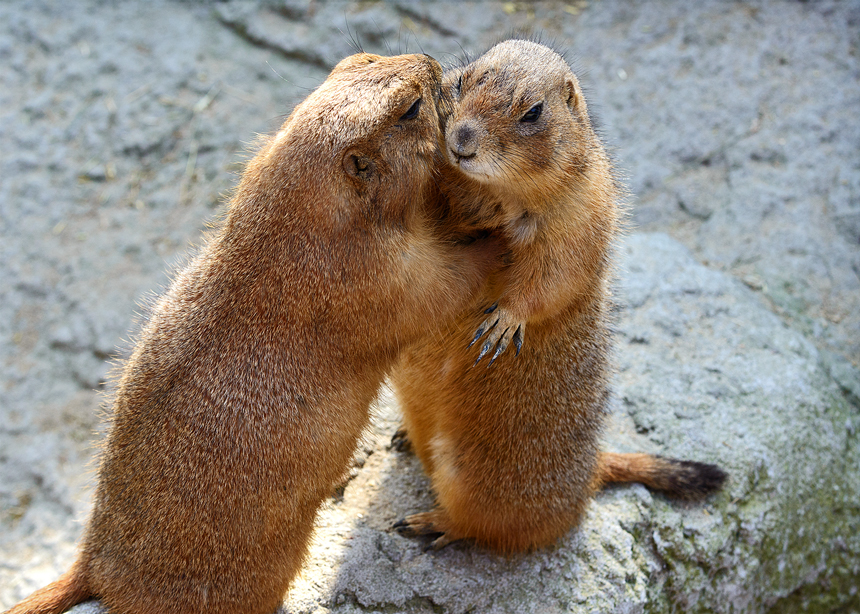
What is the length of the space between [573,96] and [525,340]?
1.24m

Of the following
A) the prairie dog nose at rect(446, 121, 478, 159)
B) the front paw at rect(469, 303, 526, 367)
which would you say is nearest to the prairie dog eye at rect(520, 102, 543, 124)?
the prairie dog nose at rect(446, 121, 478, 159)

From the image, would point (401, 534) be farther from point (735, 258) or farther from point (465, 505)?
point (735, 258)

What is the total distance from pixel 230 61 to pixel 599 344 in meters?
6.40

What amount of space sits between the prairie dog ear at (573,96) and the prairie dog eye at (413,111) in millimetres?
745

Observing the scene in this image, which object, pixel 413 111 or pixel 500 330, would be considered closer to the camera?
pixel 413 111

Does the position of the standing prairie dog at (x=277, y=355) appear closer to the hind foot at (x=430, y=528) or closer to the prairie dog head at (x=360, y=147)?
the prairie dog head at (x=360, y=147)

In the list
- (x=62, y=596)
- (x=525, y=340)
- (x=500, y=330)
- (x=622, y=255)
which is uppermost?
(x=500, y=330)

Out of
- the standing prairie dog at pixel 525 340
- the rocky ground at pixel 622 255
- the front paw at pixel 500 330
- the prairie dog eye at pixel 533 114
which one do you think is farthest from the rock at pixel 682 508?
the prairie dog eye at pixel 533 114

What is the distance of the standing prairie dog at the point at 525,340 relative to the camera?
3363 millimetres

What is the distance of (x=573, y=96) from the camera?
3639mm

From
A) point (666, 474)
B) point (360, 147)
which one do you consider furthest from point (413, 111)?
point (666, 474)

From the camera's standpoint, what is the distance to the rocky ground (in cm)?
424

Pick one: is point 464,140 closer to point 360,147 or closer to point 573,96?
point 360,147

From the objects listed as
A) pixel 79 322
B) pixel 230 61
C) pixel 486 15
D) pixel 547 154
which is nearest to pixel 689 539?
pixel 547 154
